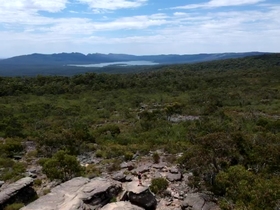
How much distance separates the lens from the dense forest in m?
12.9

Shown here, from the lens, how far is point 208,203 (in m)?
12.5

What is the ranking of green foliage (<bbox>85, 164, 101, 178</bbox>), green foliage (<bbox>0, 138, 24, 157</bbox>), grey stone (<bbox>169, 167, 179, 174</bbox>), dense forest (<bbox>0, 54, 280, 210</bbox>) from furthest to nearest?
green foliage (<bbox>0, 138, 24, 157</bbox>), green foliage (<bbox>85, 164, 101, 178</bbox>), grey stone (<bbox>169, 167, 179, 174</bbox>), dense forest (<bbox>0, 54, 280, 210</bbox>)

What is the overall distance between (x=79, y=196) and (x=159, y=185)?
153 inches

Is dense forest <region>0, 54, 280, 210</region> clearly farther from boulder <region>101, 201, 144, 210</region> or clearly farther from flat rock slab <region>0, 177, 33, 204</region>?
boulder <region>101, 201, 144, 210</region>

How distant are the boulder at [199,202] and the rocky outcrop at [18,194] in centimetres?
657

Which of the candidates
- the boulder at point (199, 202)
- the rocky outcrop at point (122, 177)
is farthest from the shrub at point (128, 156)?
the boulder at point (199, 202)

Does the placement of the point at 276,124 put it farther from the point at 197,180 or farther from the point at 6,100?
the point at 6,100

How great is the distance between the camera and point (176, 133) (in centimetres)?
2444

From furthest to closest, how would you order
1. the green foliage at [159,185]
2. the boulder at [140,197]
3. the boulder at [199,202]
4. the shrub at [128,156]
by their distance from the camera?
the shrub at [128,156] < the green foliage at [159,185] < the boulder at [199,202] < the boulder at [140,197]

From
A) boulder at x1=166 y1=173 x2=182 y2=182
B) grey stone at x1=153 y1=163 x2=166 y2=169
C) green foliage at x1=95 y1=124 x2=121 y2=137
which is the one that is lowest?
green foliage at x1=95 y1=124 x2=121 y2=137

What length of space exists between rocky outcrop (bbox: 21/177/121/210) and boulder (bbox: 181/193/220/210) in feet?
9.86

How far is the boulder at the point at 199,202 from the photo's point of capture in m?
12.2

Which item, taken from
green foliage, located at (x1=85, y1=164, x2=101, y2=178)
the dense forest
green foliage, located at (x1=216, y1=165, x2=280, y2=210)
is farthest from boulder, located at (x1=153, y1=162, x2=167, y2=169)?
green foliage, located at (x1=216, y1=165, x2=280, y2=210)

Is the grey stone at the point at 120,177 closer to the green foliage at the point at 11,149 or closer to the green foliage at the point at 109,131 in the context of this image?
the green foliage at the point at 11,149
